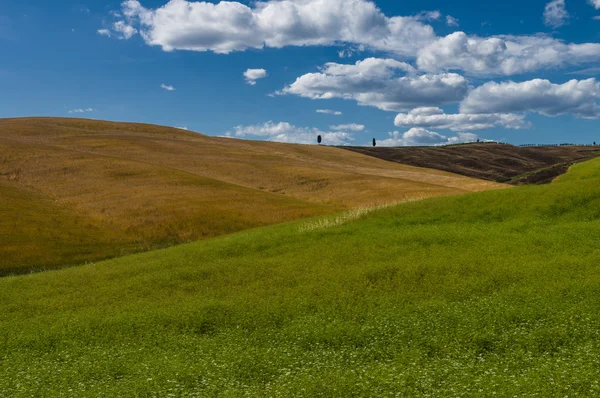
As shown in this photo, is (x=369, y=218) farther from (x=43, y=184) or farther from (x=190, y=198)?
(x=43, y=184)

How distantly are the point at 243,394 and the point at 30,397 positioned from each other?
21.7 feet

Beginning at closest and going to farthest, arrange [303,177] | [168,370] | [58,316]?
[168,370] < [58,316] < [303,177]

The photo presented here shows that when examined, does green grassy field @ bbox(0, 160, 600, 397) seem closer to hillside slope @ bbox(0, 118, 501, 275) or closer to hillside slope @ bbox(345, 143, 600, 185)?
hillside slope @ bbox(0, 118, 501, 275)

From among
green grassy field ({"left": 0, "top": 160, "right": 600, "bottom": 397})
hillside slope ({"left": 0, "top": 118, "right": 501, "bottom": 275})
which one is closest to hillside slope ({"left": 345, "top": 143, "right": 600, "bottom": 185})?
hillside slope ({"left": 0, "top": 118, "right": 501, "bottom": 275})

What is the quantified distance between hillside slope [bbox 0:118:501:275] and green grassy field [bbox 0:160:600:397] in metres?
11.1

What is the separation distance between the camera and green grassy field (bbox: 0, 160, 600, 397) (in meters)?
16.1

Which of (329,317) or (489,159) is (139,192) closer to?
(329,317)

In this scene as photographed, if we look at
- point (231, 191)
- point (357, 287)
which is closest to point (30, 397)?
point (357, 287)

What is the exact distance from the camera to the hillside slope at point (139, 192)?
149 ft

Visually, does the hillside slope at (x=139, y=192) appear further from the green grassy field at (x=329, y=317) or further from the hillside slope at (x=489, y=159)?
the hillside slope at (x=489, y=159)

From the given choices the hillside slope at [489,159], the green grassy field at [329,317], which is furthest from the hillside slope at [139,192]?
the hillside slope at [489,159]

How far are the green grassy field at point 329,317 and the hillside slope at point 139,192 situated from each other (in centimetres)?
1112

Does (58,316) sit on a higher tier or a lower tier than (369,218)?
lower

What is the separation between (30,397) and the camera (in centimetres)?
1576
